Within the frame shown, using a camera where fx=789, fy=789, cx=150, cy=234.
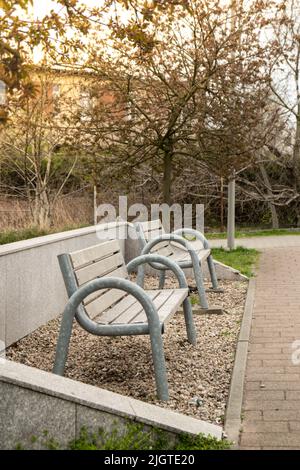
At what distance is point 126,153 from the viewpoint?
14.0m

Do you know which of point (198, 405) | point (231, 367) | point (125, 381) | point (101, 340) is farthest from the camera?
point (101, 340)

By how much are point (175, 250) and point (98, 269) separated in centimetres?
454

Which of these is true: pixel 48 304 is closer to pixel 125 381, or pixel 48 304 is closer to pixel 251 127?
pixel 125 381

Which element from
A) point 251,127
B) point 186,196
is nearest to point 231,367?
point 251,127

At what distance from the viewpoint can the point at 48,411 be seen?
3889mm

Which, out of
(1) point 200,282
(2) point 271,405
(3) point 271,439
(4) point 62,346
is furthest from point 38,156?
(3) point 271,439

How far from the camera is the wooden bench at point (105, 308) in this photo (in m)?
5.25

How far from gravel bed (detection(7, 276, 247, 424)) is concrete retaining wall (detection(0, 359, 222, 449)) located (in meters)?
1.06

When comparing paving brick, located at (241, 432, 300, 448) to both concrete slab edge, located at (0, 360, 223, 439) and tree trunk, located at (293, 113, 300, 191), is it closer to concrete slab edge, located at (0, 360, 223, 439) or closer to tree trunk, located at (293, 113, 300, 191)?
concrete slab edge, located at (0, 360, 223, 439)

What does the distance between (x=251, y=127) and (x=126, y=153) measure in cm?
225

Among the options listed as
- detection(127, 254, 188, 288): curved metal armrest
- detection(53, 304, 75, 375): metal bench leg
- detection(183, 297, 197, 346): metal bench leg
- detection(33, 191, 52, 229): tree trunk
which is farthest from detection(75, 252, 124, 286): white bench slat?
detection(33, 191, 52, 229): tree trunk

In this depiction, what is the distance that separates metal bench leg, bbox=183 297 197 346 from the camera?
7043 mm

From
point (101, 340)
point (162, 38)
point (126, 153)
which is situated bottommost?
point (101, 340)

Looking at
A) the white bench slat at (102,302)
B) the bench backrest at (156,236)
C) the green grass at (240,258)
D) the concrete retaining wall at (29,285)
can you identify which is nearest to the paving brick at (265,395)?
the white bench slat at (102,302)
